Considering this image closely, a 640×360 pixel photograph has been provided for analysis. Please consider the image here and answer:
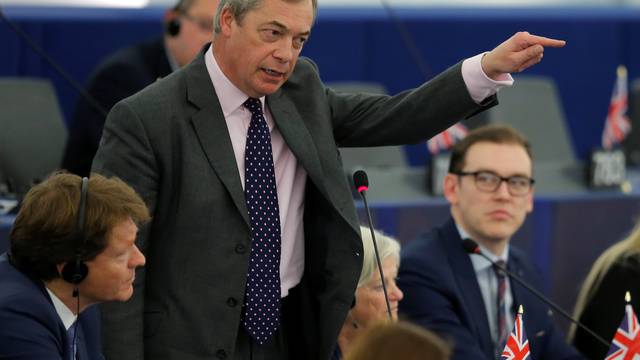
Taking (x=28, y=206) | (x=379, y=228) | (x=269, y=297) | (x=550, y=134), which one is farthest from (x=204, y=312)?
(x=550, y=134)

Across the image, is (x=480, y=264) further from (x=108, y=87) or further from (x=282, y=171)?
(x=108, y=87)

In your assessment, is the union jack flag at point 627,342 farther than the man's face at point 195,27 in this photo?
No

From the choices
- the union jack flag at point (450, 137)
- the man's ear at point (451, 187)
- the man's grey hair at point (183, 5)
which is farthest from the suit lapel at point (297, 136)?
the union jack flag at point (450, 137)

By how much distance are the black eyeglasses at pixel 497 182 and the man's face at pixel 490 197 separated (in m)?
0.01

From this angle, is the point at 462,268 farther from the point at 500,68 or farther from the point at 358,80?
the point at 358,80

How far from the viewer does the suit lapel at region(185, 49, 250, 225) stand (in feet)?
9.51

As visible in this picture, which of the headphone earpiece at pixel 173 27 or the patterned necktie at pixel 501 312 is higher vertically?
the headphone earpiece at pixel 173 27

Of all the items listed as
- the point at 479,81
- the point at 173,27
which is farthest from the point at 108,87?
the point at 479,81

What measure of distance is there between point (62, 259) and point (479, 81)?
937mm

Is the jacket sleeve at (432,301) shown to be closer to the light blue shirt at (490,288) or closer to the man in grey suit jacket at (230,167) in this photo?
the light blue shirt at (490,288)

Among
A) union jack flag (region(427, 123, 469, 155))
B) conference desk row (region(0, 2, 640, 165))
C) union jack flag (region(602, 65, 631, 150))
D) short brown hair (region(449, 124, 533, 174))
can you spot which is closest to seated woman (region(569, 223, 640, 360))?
short brown hair (region(449, 124, 533, 174))

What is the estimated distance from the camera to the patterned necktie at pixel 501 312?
416 centimetres

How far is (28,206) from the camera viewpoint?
2732mm

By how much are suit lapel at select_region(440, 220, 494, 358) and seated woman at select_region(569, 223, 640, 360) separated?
0.45 metres
